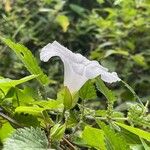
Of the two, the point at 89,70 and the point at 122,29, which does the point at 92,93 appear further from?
the point at 122,29

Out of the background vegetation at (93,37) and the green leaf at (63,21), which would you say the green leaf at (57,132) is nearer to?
the background vegetation at (93,37)

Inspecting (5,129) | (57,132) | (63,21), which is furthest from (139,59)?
(57,132)

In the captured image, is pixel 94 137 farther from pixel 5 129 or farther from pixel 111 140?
pixel 5 129

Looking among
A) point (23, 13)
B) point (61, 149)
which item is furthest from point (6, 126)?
point (23, 13)

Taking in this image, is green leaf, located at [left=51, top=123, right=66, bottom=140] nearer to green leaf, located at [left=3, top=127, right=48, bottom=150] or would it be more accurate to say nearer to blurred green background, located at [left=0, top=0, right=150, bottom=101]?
green leaf, located at [left=3, top=127, right=48, bottom=150]

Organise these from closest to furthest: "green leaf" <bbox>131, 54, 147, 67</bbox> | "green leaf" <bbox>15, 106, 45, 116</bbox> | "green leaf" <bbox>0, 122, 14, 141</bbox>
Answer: "green leaf" <bbox>15, 106, 45, 116</bbox> < "green leaf" <bbox>0, 122, 14, 141</bbox> < "green leaf" <bbox>131, 54, 147, 67</bbox>

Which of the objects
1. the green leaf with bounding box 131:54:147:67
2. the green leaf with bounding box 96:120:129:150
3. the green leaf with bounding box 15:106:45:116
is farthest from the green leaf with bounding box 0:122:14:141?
the green leaf with bounding box 131:54:147:67

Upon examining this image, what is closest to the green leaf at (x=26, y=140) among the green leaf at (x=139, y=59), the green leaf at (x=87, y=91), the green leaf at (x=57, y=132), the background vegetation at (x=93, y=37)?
the green leaf at (x=57, y=132)
